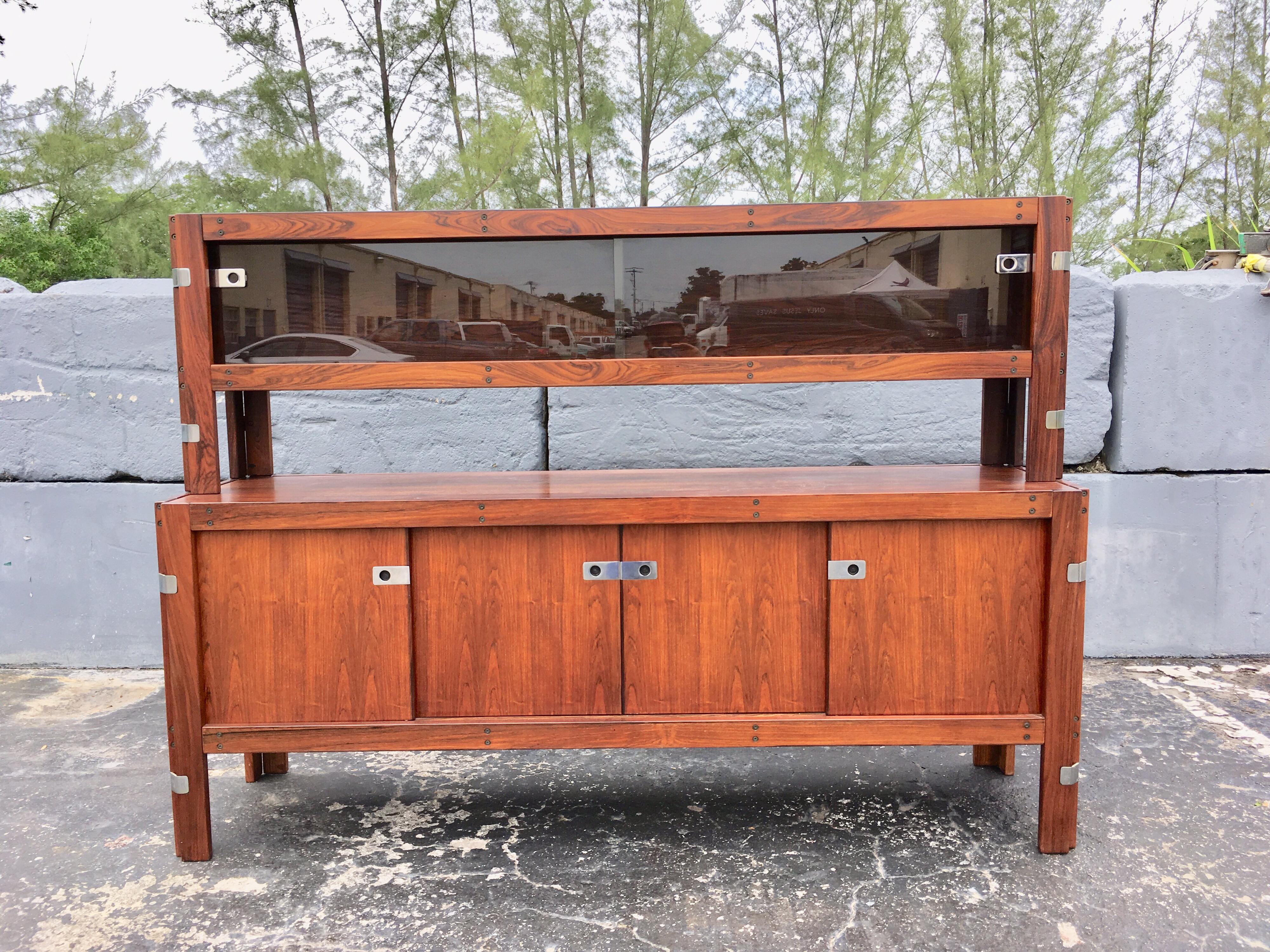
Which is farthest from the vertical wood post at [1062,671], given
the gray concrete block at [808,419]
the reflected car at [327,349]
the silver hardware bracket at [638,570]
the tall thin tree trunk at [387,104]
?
the tall thin tree trunk at [387,104]

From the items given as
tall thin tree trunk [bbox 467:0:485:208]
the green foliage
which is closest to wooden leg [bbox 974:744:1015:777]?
tall thin tree trunk [bbox 467:0:485:208]

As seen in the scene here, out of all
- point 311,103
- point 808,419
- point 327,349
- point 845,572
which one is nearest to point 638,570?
point 845,572

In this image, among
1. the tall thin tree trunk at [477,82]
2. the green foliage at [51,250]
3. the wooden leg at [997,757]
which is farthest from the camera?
the tall thin tree trunk at [477,82]

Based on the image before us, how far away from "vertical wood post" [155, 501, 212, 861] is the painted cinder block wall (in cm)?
152

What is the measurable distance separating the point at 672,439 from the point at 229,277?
73.3 inches

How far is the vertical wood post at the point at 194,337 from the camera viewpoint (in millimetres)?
2020

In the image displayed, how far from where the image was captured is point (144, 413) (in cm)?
355

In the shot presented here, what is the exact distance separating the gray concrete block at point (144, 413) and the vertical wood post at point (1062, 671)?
2046mm

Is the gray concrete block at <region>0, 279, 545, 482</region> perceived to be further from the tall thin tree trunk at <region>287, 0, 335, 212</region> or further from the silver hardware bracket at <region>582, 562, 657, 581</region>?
the tall thin tree trunk at <region>287, 0, 335, 212</region>

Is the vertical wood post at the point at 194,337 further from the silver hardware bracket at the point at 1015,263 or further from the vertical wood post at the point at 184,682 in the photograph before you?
the silver hardware bracket at the point at 1015,263

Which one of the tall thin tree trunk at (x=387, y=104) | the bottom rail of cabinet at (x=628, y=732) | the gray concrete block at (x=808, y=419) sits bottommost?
the bottom rail of cabinet at (x=628, y=732)

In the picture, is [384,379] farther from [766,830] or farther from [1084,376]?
[1084,376]

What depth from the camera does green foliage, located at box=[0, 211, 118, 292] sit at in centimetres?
702

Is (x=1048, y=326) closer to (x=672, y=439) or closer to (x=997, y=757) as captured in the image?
(x=997, y=757)
